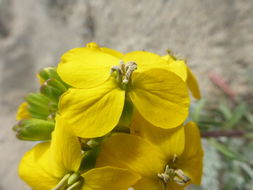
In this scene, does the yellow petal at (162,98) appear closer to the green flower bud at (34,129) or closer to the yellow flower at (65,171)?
the yellow flower at (65,171)

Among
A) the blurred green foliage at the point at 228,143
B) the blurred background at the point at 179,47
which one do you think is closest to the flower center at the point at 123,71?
the blurred background at the point at 179,47

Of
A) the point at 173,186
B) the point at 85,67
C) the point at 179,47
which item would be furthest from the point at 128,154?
the point at 179,47

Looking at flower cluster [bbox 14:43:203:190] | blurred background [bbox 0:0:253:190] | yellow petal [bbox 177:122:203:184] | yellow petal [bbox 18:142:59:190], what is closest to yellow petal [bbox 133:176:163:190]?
flower cluster [bbox 14:43:203:190]

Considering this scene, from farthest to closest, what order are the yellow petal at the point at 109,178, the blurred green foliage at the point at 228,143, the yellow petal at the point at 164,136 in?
the blurred green foliage at the point at 228,143 → the yellow petal at the point at 164,136 → the yellow petal at the point at 109,178

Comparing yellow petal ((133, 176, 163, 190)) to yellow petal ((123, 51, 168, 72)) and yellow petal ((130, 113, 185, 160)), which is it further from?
yellow petal ((123, 51, 168, 72))

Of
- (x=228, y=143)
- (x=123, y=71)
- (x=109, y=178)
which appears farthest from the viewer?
(x=228, y=143)

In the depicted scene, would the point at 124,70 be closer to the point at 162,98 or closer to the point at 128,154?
the point at 162,98

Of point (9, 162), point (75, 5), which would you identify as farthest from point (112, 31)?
point (9, 162)
